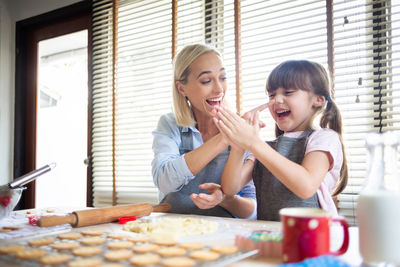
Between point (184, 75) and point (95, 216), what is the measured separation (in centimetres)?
83

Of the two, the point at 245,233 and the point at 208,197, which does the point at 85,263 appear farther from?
the point at 208,197

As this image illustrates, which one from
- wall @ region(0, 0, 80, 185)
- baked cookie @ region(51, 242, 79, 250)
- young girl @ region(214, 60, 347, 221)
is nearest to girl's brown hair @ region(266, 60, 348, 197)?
young girl @ region(214, 60, 347, 221)

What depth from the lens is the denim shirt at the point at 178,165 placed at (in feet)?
4.54

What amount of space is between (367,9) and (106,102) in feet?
6.79

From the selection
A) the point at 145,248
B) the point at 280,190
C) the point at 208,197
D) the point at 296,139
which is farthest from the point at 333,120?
the point at 145,248

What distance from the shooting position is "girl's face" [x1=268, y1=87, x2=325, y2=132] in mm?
1270

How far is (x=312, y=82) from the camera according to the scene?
1.28m

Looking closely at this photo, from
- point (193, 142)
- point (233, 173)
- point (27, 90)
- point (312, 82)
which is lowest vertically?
point (233, 173)

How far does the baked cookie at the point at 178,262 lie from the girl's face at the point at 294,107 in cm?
78

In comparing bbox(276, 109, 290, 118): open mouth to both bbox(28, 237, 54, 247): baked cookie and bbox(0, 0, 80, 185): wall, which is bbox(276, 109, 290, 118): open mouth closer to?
bbox(28, 237, 54, 247): baked cookie

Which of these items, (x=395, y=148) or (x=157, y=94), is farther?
(x=157, y=94)

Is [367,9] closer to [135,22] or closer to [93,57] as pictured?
[135,22]

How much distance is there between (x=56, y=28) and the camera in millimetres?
3254

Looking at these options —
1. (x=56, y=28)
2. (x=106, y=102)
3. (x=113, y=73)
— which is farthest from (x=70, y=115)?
(x=56, y=28)
